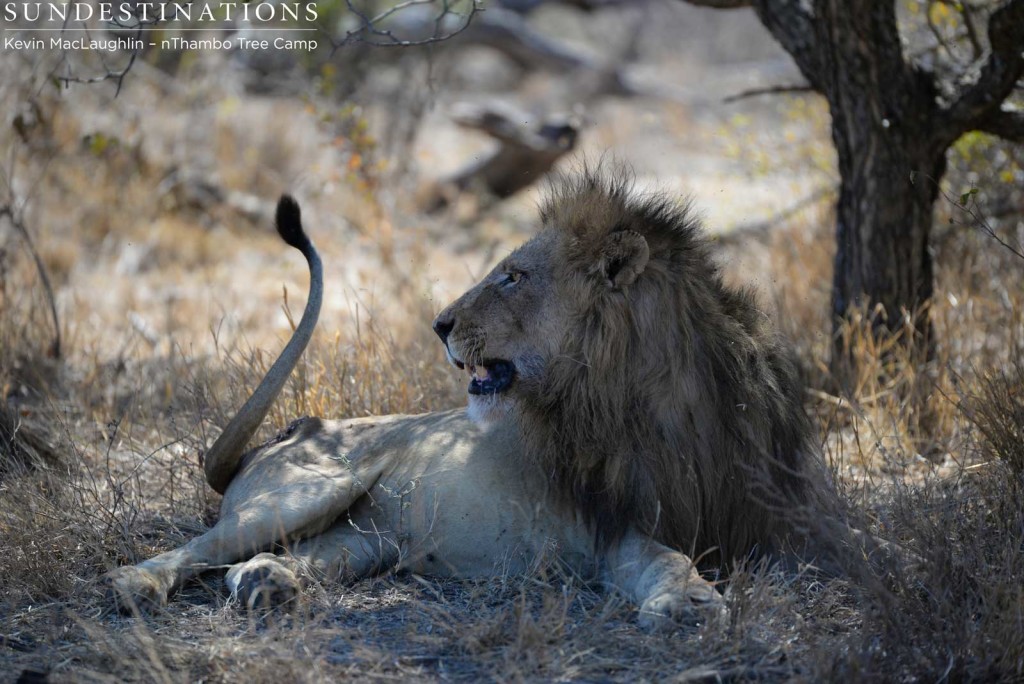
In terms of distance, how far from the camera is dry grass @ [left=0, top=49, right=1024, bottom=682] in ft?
9.23

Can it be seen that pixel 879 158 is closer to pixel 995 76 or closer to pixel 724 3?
pixel 995 76

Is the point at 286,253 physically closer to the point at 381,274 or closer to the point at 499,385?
the point at 381,274

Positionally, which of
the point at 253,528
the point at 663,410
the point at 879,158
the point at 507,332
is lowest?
the point at 253,528

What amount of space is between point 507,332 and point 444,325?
0.21 metres

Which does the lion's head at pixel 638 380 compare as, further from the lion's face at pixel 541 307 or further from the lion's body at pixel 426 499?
the lion's body at pixel 426 499

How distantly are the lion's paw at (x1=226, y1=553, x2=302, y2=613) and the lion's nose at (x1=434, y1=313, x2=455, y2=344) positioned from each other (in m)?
0.86

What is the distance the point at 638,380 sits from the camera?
3.34 meters

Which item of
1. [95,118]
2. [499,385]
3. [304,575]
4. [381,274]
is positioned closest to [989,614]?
[499,385]

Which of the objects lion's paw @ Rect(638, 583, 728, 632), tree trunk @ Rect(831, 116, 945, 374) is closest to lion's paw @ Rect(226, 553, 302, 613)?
lion's paw @ Rect(638, 583, 728, 632)

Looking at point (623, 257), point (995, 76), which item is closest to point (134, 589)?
point (623, 257)

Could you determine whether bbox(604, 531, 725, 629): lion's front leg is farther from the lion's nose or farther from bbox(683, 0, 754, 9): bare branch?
bbox(683, 0, 754, 9): bare branch

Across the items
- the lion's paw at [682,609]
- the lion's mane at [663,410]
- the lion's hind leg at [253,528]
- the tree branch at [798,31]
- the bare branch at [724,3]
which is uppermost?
the bare branch at [724,3]

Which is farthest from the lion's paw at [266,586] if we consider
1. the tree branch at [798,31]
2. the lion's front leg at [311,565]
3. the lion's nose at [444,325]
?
the tree branch at [798,31]

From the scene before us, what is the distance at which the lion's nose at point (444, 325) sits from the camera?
3.50 metres
